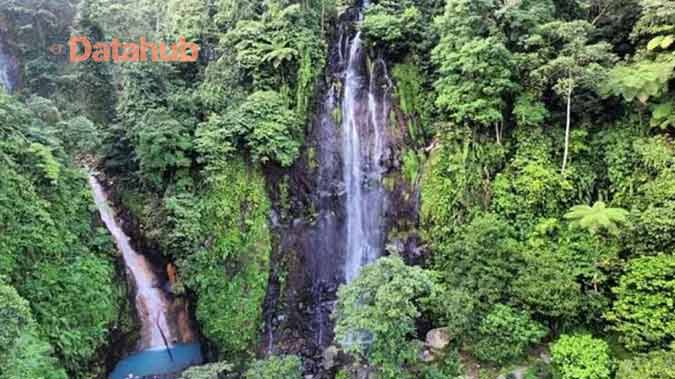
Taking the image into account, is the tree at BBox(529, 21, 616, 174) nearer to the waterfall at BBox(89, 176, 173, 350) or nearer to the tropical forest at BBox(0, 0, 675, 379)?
the tropical forest at BBox(0, 0, 675, 379)

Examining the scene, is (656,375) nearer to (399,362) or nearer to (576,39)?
(399,362)

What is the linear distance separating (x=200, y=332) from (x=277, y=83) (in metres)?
8.12

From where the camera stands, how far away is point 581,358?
891 cm

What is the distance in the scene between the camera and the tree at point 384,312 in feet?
28.1

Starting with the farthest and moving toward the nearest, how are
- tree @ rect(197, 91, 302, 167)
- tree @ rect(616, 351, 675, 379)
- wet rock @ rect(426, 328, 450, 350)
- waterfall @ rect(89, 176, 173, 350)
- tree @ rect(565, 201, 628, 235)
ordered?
waterfall @ rect(89, 176, 173, 350) → tree @ rect(197, 91, 302, 167) → wet rock @ rect(426, 328, 450, 350) → tree @ rect(565, 201, 628, 235) → tree @ rect(616, 351, 675, 379)

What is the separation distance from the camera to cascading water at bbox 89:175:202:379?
1220 cm

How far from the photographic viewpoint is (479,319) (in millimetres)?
9867

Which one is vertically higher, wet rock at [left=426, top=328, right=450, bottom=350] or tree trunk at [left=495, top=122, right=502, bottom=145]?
tree trunk at [left=495, top=122, right=502, bottom=145]

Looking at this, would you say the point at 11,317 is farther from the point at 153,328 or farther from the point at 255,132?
the point at 255,132

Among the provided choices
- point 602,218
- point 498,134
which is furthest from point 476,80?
point 602,218

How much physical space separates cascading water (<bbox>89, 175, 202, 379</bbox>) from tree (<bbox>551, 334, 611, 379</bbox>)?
383 inches

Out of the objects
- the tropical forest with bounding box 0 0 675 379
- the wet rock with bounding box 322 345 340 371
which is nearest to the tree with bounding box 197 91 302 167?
the tropical forest with bounding box 0 0 675 379

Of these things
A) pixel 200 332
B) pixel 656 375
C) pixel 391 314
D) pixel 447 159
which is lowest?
pixel 200 332

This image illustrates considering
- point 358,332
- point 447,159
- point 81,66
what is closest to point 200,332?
point 358,332
